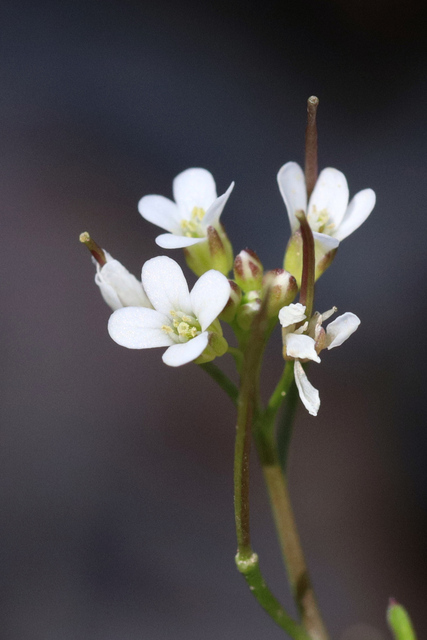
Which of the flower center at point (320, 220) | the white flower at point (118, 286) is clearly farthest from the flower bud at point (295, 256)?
the white flower at point (118, 286)

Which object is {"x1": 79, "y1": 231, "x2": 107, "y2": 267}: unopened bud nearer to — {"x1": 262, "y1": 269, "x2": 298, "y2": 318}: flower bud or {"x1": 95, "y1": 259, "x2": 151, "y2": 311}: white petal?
{"x1": 95, "y1": 259, "x2": 151, "y2": 311}: white petal

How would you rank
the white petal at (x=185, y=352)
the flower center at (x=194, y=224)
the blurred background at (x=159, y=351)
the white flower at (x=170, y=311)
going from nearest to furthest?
the white petal at (x=185, y=352), the white flower at (x=170, y=311), the flower center at (x=194, y=224), the blurred background at (x=159, y=351)

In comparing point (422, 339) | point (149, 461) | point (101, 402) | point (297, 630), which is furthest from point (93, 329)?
point (297, 630)

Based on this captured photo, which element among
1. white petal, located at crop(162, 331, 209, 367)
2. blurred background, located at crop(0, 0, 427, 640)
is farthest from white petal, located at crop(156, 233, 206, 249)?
blurred background, located at crop(0, 0, 427, 640)

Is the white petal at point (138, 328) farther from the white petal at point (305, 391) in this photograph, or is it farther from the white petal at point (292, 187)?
the white petal at point (292, 187)

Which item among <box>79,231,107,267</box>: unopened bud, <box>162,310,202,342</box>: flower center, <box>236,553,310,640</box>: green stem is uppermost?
<box>79,231,107,267</box>: unopened bud

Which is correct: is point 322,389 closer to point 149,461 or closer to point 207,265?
point 149,461

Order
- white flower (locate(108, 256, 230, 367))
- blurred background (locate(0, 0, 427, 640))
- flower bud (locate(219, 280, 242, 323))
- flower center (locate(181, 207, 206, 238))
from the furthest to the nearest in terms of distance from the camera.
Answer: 1. blurred background (locate(0, 0, 427, 640))
2. flower center (locate(181, 207, 206, 238))
3. flower bud (locate(219, 280, 242, 323))
4. white flower (locate(108, 256, 230, 367))
